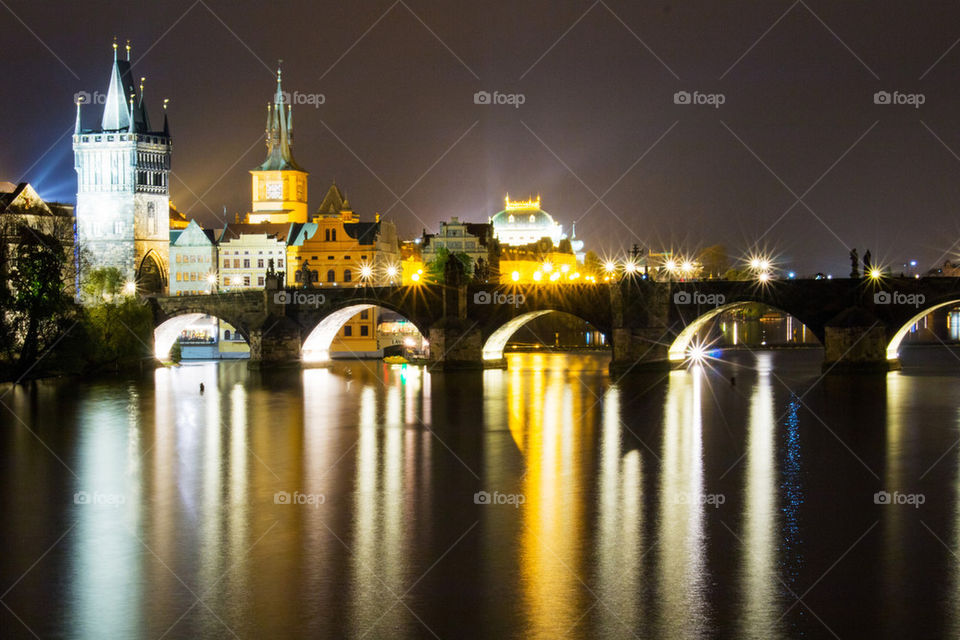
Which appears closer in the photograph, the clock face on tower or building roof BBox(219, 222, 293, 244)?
building roof BBox(219, 222, 293, 244)

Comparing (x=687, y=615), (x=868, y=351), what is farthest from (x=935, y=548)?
(x=868, y=351)

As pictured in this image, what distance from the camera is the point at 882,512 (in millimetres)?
29891

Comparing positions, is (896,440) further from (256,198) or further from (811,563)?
(256,198)

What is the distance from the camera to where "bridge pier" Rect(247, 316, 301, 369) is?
79875 mm

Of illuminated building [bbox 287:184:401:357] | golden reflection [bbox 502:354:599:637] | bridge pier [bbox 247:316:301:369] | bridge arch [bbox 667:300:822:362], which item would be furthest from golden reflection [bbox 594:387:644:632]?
illuminated building [bbox 287:184:401:357]

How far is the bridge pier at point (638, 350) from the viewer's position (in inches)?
2687

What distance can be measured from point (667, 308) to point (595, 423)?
2217cm

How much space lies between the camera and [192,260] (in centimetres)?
11444

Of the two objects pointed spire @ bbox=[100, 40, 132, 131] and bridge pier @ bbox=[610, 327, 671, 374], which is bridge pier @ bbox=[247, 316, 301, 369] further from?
pointed spire @ bbox=[100, 40, 132, 131]
